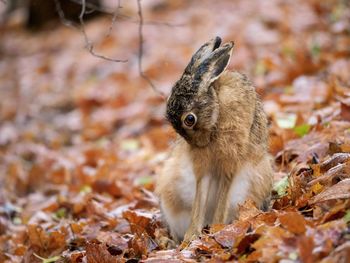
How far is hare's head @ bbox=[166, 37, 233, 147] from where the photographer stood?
4613mm

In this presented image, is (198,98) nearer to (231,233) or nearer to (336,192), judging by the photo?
(231,233)

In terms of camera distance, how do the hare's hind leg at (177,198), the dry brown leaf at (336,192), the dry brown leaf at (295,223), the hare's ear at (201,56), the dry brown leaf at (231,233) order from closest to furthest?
the dry brown leaf at (295,223) < the dry brown leaf at (336,192) < the dry brown leaf at (231,233) < the hare's ear at (201,56) < the hare's hind leg at (177,198)

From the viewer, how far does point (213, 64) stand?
187 inches

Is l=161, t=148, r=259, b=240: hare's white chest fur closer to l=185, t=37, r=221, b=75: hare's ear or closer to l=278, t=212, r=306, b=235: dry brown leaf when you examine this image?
l=185, t=37, r=221, b=75: hare's ear

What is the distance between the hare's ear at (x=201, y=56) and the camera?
4727 mm

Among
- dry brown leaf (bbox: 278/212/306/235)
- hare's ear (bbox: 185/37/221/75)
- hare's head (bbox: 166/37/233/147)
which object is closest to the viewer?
dry brown leaf (bbox: 278/212/306/235)

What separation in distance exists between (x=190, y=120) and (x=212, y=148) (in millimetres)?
369

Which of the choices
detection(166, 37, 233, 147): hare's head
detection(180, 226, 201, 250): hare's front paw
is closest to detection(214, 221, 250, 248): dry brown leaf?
detection(180, 226, 201, 250): hare's front paw

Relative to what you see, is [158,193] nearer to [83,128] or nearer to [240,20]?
[83,128]

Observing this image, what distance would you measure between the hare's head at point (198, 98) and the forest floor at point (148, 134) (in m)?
0.65

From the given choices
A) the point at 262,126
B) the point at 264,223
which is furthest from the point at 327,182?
the point at 262,126

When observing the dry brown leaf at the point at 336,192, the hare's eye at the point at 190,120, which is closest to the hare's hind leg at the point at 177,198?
the hare's eye at the point at 190,120

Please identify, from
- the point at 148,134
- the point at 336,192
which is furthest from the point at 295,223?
the point at 148,134

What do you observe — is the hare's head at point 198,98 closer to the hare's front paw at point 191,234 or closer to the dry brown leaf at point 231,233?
the hare's front paw at point 191,234
